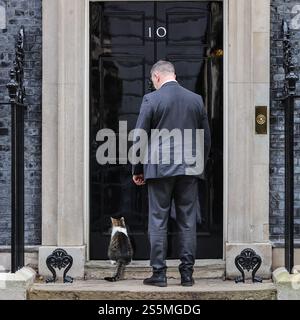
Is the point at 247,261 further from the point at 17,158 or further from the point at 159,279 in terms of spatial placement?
the point at 17,158

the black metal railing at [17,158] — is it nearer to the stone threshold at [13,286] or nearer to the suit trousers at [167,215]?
the stone threshold at [13,286]

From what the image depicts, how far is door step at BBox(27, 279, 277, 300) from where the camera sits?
6.76 meters

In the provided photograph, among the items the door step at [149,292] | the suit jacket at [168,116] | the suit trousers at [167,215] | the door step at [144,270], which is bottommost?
the door step at [149,292]

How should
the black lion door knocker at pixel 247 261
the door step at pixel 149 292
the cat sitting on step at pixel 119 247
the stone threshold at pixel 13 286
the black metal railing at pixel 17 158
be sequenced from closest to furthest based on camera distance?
the door step at pixel 149 292 → the stone threshold at pixel 13 286 → the black metal railing at pixel 17 158 → the cat sitting on step at pixel 119 247 → the black lion door knocker at pixel 247 261

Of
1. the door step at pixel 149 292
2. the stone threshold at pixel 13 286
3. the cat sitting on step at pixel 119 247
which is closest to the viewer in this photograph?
the door step at pixel 149 292

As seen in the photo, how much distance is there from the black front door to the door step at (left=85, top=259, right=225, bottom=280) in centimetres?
20

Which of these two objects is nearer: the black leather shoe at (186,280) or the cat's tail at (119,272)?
the black leather shoe at (186,280)

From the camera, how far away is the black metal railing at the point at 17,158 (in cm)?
697

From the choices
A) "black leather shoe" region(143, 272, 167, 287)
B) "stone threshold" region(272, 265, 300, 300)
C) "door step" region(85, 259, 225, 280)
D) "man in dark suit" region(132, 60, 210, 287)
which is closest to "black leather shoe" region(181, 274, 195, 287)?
"man in dark suit" region(132, 60, 210, 287)

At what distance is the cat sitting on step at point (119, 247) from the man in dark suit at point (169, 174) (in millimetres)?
412

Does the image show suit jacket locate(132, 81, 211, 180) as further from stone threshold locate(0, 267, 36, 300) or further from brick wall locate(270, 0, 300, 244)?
stone threshold locate(0, 267, 36, 300)

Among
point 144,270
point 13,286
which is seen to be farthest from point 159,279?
point 13,286

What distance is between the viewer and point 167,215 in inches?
273

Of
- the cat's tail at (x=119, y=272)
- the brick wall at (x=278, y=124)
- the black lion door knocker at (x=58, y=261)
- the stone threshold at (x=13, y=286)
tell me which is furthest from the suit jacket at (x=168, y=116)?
the stone threshold at (x=13, y=286)
